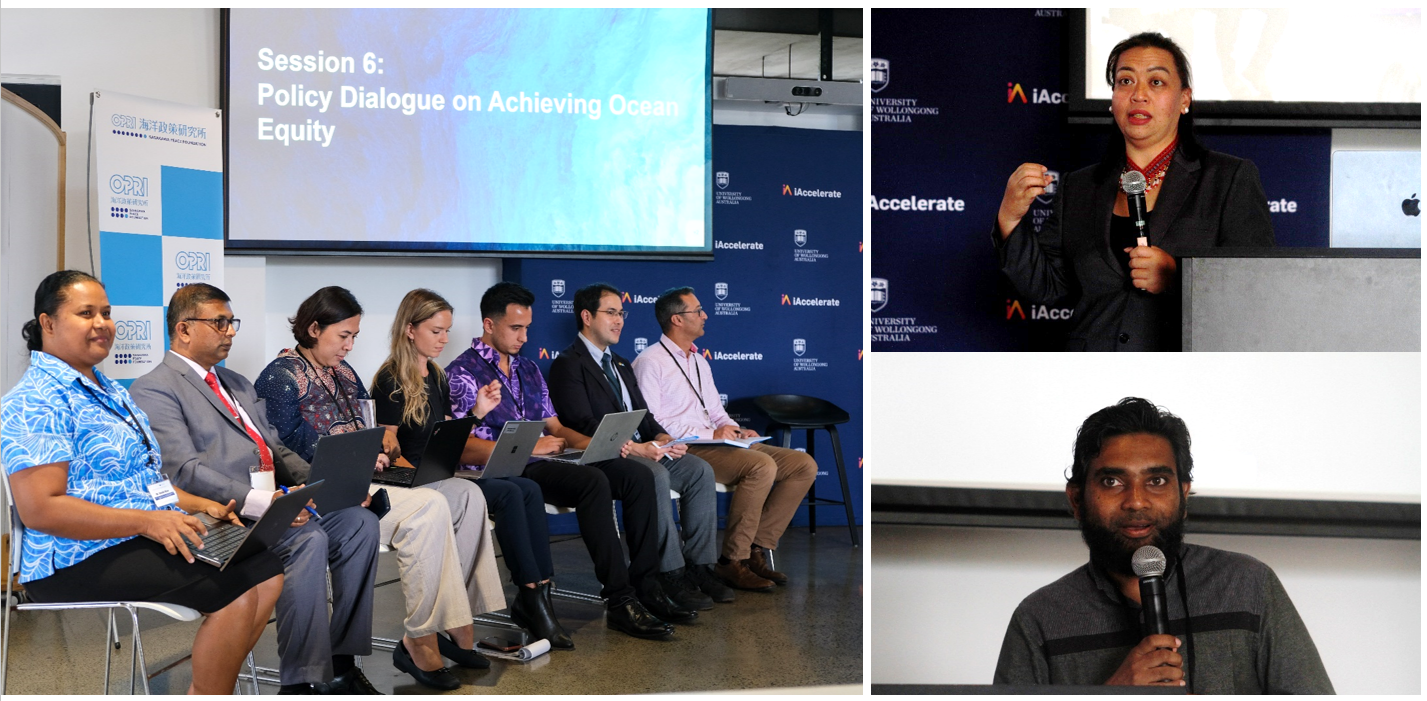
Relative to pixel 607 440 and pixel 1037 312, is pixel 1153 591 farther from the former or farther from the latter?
pixel 607 440

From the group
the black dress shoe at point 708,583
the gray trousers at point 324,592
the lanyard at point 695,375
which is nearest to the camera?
the gray trousers at point 324,592

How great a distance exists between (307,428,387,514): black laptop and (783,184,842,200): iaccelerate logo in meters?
3.35

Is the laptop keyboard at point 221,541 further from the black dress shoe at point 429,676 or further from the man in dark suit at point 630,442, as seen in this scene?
the man in dark suit at point 630,442

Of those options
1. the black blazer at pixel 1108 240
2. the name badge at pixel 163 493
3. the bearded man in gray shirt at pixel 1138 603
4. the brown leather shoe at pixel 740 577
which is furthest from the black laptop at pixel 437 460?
the bearded man in gray shirt at pixel 1138 603

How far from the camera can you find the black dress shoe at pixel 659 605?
3676 millimetres

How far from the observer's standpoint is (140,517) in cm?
223

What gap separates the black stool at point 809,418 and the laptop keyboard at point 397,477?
2285mm

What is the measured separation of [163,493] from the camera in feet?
7.79

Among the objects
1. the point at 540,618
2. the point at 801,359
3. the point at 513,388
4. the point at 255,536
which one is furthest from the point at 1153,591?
the point at 801,359

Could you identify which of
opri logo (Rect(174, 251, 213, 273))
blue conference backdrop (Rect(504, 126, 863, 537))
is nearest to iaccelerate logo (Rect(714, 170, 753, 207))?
blue conference backdrop (Rect(504, 126, 863, 537))

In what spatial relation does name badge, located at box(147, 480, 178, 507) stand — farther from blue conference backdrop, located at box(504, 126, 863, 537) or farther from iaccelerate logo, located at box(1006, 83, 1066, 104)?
blue conference backdrop, located at box(504, 126, 863, 537)

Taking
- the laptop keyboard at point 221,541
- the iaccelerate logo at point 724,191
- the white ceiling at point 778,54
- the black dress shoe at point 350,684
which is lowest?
the black dress shoe at point 350,684

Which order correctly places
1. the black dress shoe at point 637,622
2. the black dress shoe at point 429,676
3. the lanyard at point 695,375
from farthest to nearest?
the lanyard at point 695,375 < the black dress shoe at point 637,622 < the black dress shoe at point 429,676

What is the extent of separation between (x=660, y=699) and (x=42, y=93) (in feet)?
11.4
